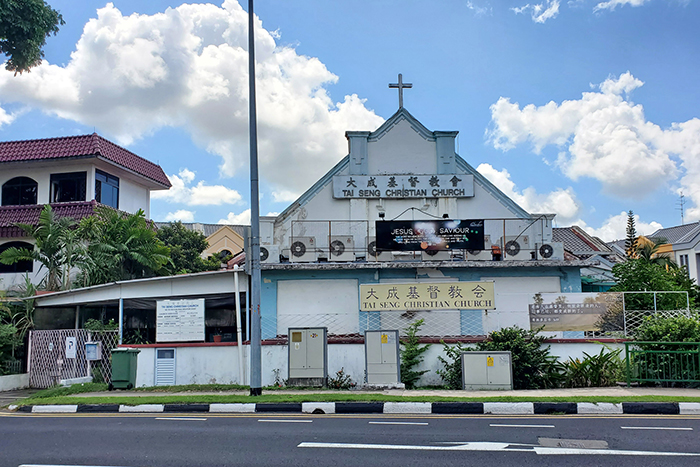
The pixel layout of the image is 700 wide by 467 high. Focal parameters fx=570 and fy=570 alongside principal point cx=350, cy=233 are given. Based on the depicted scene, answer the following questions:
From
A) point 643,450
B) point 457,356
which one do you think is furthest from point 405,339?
point 643,450

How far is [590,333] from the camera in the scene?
53.1 ft

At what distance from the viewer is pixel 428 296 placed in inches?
639

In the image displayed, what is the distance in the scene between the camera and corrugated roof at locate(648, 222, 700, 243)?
161ft

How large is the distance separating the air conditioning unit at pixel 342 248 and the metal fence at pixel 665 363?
9538 millimetres

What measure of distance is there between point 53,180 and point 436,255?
1770 centimetres

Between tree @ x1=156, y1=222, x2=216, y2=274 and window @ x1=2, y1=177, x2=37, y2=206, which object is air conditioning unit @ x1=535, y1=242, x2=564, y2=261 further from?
tree @ x1=156, y1=222, x2=216, y2=274

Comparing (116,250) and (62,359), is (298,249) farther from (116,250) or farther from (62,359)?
(62,359)

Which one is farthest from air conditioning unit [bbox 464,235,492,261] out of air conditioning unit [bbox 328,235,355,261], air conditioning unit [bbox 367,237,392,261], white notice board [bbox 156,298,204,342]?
white notice board [bbox 156,298,204,342]

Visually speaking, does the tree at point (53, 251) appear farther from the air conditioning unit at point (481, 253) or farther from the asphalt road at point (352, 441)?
the air conditioning unit at point (481, 253)

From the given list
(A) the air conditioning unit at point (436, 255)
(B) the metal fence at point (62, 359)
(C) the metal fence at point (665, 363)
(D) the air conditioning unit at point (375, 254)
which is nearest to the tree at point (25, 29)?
(B) the metal fence at point (62, 359)

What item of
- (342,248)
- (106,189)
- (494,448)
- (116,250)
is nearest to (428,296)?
(342,248)

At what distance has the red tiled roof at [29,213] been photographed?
24.1m

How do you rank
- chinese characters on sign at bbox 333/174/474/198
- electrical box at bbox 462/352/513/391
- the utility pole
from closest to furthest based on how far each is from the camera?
the utility pole < electrical box at bbox 462/352/513/391 < chinese characters on sign at bbox 333/174/474/198

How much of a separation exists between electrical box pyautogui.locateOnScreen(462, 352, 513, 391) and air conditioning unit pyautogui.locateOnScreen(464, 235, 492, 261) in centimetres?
596
